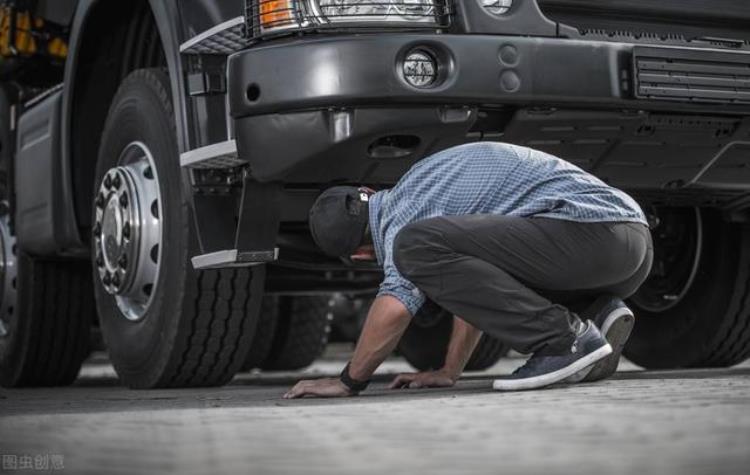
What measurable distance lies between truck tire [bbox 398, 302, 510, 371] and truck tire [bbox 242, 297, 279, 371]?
724 mm

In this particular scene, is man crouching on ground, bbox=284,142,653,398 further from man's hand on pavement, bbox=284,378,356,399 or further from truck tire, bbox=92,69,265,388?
truck tire, bbox=92,69,265,388

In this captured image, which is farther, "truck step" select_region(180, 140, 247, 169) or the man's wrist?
the man's wrist

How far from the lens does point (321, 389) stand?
397cm

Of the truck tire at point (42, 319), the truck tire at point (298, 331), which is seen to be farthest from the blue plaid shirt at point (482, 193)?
the truck tire at point (298, 331)

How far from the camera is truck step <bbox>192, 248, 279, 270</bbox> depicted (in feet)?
13.6

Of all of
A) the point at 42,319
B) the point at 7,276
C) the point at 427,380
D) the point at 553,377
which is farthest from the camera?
the point at 7,276

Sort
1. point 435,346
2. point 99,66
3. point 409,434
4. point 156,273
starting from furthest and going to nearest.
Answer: point 435,346 → point 99,66 → point 156,273 → point 409,434

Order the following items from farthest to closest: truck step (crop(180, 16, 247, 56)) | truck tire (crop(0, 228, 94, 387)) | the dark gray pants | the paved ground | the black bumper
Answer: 1. truck tire (crop(0, 228, 94, 387))
2. truck step (crop(180, 16, 247, 56))
3. the dark gray pants
4. the black bumper
5. the paved ground

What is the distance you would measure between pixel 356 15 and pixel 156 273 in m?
1.20

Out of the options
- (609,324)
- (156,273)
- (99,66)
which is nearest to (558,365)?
(609,324)

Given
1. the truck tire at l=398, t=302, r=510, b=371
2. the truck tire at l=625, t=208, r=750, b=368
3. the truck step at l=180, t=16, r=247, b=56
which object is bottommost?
the truck tire at l=398, t=302, r=510, b=371

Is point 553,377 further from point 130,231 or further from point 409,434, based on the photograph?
point 130,231

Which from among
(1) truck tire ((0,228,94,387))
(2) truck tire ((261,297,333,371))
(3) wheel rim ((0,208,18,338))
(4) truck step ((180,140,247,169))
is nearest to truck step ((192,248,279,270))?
(4) truck step ((180,140,247,169))

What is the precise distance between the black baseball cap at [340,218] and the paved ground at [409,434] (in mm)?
457
